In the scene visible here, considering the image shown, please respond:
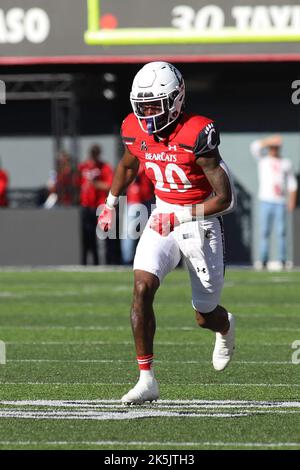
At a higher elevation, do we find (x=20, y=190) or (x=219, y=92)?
(x=219, y=92)

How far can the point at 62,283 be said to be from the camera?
15.7m

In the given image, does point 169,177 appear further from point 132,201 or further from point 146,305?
point 132,201

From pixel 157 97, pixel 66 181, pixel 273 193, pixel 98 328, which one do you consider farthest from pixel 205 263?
pixel 66 181

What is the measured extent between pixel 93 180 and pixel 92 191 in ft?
0.61

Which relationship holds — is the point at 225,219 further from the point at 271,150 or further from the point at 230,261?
the point at 271,150

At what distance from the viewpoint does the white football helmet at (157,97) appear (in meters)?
7.20

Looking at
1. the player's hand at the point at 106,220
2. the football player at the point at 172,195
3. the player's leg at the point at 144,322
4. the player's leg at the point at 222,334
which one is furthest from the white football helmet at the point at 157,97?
the player's leg at the point at 222,334

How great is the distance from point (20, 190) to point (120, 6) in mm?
5165

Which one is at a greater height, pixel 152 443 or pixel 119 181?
pixel 119 181

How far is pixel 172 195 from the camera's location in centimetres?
744

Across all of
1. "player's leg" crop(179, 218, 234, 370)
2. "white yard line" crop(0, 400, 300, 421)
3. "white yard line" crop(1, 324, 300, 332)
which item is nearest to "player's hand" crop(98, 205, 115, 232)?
"player's leg" crop(179, 218, 234, 370)

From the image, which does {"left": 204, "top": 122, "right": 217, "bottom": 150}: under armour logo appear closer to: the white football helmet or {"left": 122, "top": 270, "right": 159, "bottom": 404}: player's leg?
the white football helmet

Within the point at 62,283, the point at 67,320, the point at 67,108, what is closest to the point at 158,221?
the point at 67,320

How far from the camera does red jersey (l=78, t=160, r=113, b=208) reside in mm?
18516
